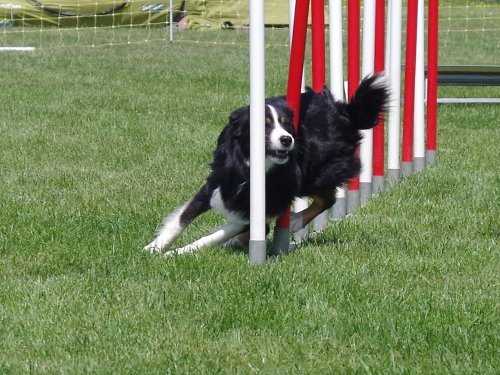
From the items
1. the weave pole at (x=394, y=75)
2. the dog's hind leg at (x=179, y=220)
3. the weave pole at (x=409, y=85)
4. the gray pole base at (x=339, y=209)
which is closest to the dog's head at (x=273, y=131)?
the dog's hind leg at (x=179, y=220)

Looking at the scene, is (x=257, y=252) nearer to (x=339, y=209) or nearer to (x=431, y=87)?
(x=339, y=209)

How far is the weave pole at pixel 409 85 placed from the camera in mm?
7266

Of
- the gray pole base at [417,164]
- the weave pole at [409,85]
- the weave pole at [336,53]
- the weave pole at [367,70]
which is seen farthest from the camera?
the gray pole base at [417,164]

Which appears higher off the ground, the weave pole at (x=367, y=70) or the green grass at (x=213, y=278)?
the weave pole at (x=367, y=70)

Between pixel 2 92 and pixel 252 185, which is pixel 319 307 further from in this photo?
pixel 2 92

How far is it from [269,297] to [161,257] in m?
0.88

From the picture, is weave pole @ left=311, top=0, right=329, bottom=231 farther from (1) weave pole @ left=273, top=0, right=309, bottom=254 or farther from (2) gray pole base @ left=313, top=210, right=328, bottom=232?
(1) weave pole @ left=273, top=0, right=309, bottom=254

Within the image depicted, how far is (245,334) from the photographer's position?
12.8ft

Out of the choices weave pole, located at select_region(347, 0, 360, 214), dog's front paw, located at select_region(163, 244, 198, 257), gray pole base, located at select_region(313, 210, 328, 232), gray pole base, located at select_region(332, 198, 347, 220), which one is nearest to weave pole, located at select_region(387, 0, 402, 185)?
weave pole, located at select_region(347, 0, 360, 214)

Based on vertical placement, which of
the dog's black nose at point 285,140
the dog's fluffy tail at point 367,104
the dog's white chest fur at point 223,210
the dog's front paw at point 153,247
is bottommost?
the dog's front paw at point 153,247

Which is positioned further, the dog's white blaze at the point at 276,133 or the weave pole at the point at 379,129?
the weave pole at the point at 379,129

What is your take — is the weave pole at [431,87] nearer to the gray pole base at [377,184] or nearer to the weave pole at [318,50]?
the gray pole base at [377,184]

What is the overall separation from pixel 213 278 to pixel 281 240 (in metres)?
0.68

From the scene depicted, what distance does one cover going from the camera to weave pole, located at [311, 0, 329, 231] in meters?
5.59
